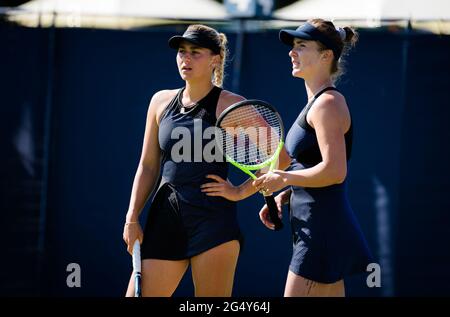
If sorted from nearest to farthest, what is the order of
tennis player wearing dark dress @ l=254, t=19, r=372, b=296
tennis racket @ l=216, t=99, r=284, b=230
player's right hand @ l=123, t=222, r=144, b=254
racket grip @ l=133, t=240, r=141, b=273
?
tennis player wearing dark dress @ l=254, t=19, r=372, b=296 → tennis racket @ l=216, t=99, r=284, b=230 → racket grip @ l=133, t=240, r=141, b=273 → player's right hand @ l=123, t=222, r=144, b=254

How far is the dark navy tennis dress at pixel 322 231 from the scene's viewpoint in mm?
3391

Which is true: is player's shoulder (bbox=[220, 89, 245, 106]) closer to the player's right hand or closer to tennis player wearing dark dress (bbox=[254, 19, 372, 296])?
tennis player wearing dark dress (bbox=[254, 19, 372, 296])

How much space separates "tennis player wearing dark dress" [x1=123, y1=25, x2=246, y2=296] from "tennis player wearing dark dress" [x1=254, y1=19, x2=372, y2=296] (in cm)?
33

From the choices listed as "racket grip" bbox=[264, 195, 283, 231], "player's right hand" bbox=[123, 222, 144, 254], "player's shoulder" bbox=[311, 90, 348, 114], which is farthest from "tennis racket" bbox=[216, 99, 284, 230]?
"player's right hand" bbox=[123, 222, 144, 254]

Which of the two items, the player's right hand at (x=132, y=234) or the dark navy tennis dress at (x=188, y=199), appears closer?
the dark navy tennis dress at (x=188, y=199)

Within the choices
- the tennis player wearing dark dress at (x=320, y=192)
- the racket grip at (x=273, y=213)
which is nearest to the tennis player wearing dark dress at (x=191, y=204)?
the racket grip at (x=273, y=213)

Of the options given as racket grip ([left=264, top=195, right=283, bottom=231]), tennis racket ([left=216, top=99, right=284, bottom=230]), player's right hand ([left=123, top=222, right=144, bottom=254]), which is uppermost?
tennis racket ([left=216, top=99, right=284, bottom=230])

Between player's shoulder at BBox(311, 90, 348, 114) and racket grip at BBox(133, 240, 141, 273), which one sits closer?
player's shoulder at BBox(311, 90, 348, 114)

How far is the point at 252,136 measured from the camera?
3.74 m

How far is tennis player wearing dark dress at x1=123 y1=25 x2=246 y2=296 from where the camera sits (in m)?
3.71

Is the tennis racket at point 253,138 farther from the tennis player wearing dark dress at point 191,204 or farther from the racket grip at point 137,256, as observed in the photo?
the racket grip at point 137,256

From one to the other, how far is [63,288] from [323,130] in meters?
3.14
